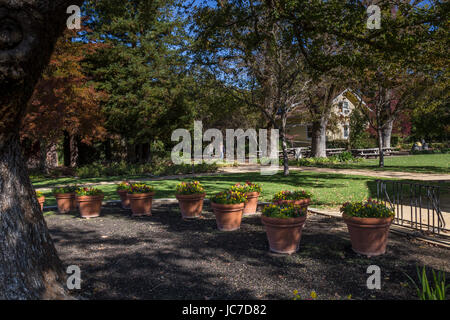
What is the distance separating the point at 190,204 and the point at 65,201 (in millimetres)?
4160

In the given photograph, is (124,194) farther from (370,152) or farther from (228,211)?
(370,152)

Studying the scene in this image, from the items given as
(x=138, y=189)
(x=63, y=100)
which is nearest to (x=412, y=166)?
(x=138, y=189)

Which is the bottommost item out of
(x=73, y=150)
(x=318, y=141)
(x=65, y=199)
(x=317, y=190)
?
(x=317, y=190)

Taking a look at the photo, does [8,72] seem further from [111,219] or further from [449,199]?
[449,199]

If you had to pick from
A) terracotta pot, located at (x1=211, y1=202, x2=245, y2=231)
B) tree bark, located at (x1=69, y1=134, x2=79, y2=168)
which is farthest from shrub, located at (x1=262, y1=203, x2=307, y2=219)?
tree bark, located at (x1=69, y1=134, x2=79, y2=168)

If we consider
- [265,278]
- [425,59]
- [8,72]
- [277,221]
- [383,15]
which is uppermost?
[383,15]

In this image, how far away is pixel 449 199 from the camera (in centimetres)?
989

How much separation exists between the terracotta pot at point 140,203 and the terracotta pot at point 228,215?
2.46 metres

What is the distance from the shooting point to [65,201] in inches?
372

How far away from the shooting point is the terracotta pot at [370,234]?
16.9 feet

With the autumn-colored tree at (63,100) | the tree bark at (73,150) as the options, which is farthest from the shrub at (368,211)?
the tree bark at (73,150)

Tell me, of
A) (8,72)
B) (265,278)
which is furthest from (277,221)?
(8,72)

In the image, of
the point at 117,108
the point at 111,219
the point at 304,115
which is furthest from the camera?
the point at 304,115
